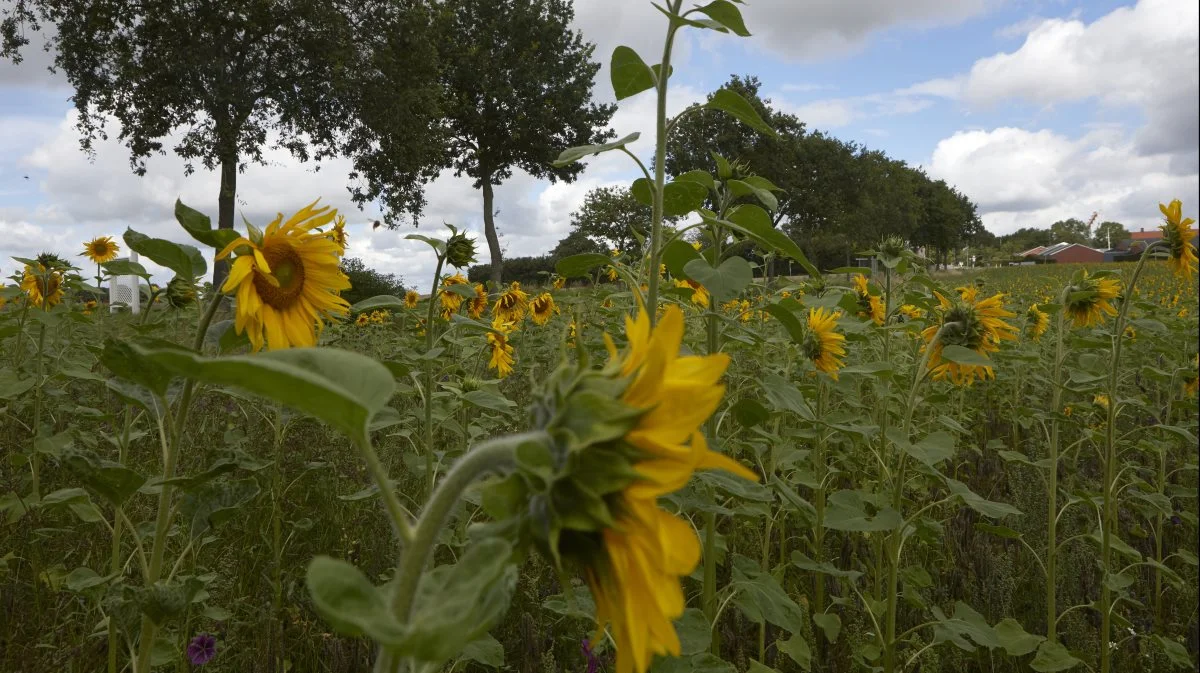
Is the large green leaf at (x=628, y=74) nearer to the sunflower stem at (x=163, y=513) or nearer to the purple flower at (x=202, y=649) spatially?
the sunflower stem at (x=163, y=513)

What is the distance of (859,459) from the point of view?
2.94 meters

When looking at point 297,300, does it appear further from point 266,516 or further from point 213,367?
point 266,516

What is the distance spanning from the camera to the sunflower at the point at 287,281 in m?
1.27

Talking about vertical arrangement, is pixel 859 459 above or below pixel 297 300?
below

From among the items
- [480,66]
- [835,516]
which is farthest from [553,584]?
[480,66]

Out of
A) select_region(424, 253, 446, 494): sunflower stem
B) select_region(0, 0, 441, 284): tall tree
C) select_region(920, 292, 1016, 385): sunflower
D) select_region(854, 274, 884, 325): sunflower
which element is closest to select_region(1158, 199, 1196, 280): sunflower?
select_region(920, 292, 1016, 385): sunflower

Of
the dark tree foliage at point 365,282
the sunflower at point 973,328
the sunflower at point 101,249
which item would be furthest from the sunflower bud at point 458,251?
the dark tree foliage at point 365,282

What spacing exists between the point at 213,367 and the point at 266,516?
2.42m

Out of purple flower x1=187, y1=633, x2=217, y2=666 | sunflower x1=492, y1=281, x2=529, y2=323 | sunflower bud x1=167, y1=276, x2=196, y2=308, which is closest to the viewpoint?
purple flower x1=187, y1=633, x2=217, y2=666

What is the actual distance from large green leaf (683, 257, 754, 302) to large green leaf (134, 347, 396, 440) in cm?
76

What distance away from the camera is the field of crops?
0.53 meters

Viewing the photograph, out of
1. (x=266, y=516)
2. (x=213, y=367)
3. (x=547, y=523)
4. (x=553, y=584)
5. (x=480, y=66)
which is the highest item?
(x=480, y=66)

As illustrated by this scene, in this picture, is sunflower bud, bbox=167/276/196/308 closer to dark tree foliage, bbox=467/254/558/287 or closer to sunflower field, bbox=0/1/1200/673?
sunflower field, bbox=0/1/1200/673

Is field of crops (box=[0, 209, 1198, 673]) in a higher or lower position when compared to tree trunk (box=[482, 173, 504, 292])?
lower
